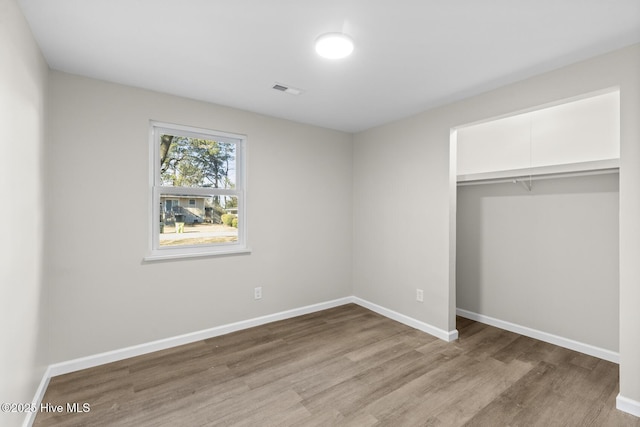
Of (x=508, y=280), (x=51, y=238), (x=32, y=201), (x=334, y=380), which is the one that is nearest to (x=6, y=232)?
(x=32, y=201)

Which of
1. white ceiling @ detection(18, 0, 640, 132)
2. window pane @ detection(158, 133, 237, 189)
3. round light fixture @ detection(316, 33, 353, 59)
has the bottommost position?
window pane @ detection(158, 133, 237, 189)

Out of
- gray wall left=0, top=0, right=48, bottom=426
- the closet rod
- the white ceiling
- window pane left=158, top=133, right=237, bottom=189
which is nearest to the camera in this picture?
gray wall left=0, top=0, right=48, bottom=426

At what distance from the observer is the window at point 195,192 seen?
2922 millimetres

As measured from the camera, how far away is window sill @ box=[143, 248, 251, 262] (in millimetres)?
2828

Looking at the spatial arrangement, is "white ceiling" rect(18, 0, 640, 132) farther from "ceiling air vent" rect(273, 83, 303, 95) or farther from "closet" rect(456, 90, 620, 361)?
"closet" rect(456, 90, 620, 361)

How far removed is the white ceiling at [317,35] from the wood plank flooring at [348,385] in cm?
240

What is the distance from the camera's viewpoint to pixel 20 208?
66.4 inches

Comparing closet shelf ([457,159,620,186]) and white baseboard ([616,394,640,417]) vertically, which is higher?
closet shelf ([457,159,620,186])

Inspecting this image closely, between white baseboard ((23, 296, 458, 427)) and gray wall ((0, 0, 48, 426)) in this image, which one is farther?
white baseboard ((23, 296, 458, 427))

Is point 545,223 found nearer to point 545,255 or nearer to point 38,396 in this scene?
point 545,255

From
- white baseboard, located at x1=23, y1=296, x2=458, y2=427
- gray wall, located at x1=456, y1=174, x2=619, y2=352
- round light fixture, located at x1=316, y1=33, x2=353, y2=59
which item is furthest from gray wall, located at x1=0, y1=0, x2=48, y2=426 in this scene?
gray wall, located at x1=456, y1=174, x2=619, y2=352

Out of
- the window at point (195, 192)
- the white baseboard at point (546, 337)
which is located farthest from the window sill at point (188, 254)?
the white baseboard at point (546, 337)

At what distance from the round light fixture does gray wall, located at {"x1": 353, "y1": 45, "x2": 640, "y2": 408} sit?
5.16 ft

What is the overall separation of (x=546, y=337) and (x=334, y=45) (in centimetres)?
329
